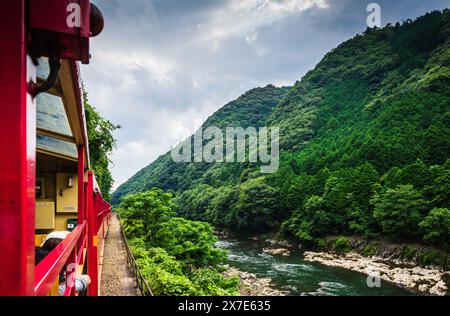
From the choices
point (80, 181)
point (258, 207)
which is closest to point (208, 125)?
point (258, 207)

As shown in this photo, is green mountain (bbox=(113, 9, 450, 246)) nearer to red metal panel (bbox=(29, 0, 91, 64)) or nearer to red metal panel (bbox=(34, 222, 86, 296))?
red metal panel (bbox=(34, 222, 86, 296))

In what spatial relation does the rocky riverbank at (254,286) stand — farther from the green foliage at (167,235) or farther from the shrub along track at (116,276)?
the shrub along track at (116,276)

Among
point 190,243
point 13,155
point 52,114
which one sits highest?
point 52,114

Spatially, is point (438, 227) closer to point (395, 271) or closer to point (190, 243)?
point (395, 271)

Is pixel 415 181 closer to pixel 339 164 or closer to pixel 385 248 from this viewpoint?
pixel 385 248

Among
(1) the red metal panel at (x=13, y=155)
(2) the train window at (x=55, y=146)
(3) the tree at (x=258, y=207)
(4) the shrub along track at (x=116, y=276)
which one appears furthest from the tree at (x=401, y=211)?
(1) the red metal panel at (x=13, y=155)

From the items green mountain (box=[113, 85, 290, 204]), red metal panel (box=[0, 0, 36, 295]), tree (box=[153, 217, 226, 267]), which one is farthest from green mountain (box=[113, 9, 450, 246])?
red metal panel (box=[0, 0, 36, 295])

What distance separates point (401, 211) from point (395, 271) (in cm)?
631

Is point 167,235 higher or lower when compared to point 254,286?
higher

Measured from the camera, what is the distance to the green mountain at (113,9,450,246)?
2660 cm

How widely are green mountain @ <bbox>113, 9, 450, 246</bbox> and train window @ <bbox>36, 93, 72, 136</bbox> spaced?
83.2 ft

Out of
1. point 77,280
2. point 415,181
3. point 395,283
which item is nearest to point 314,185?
point 415,181

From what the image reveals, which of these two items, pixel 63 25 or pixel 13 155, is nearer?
pixel 13 155

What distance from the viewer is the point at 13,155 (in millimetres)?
754
